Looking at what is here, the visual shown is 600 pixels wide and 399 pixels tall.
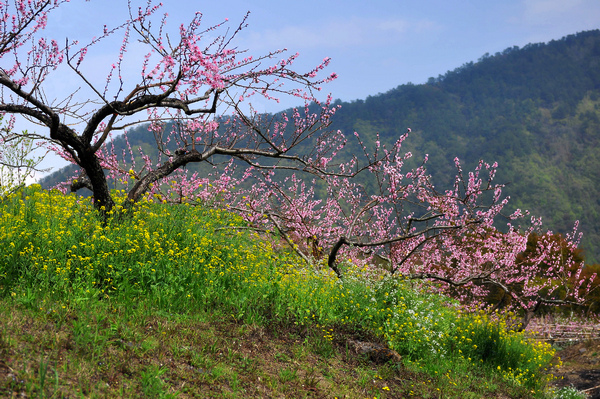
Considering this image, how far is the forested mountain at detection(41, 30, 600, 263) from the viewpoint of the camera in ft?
225

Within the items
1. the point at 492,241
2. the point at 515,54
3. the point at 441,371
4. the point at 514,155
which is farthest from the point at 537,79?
the point at 441,371

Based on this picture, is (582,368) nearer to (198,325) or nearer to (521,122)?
(198,325)

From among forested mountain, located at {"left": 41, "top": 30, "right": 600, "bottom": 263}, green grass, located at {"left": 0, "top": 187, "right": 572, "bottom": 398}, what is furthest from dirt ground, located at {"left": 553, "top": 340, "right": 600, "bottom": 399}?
forested mountain, located at {"left": 41, "top": 30, "right": 600, "bottom": 263}

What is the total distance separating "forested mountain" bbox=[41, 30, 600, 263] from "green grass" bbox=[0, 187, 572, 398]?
62.7 m

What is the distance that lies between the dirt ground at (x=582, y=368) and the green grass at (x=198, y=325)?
3.13 metres

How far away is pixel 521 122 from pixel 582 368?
96.7 m

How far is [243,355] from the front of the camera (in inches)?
191

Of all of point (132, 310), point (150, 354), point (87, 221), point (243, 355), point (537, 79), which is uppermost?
point (537, 79)

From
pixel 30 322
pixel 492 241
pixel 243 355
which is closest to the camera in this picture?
pixel 30 322

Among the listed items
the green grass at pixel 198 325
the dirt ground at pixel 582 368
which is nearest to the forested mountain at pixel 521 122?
the dirt ground at pixel 582 368

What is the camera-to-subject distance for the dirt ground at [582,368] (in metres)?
10.8

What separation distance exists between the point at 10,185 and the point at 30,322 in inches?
240

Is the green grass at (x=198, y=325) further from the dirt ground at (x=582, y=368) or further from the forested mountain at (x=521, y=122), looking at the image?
the forested mountain at (x=521, y=122)

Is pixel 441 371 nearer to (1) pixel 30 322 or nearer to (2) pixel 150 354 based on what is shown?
(2) pixel 150 354
